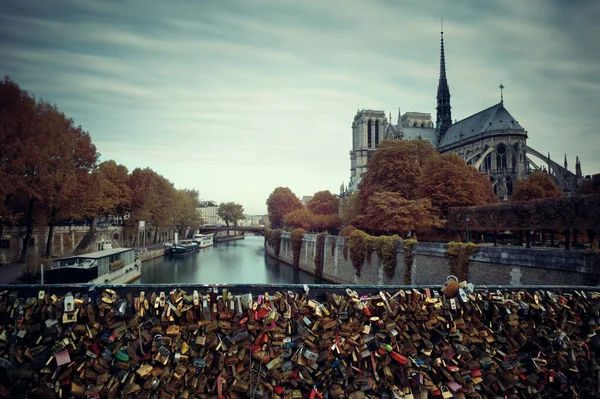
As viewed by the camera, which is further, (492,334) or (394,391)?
(492,334)

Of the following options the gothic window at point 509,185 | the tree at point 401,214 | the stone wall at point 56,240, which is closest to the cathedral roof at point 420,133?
the gothic window at point 509,185

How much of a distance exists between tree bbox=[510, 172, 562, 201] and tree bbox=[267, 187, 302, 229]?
163ft

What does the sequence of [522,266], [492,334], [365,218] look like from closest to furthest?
[492,334] < [522,266] < [365,218]

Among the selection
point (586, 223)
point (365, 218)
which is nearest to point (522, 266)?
point (586, 223)

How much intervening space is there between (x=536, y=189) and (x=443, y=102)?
5069cm

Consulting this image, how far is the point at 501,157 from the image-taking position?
6275 cm

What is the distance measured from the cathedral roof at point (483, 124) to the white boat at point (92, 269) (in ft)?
198

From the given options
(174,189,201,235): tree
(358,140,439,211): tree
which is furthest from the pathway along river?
(174,189,201,235): tree

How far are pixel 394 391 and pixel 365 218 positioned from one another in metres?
27.2

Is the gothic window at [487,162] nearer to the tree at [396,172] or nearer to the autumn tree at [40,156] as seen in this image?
the tree at [396,172]

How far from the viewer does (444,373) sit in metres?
6.67

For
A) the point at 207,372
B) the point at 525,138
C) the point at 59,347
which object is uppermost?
the point at 525,138

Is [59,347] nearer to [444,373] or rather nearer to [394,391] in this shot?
[394,391]

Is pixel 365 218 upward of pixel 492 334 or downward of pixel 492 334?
upward
